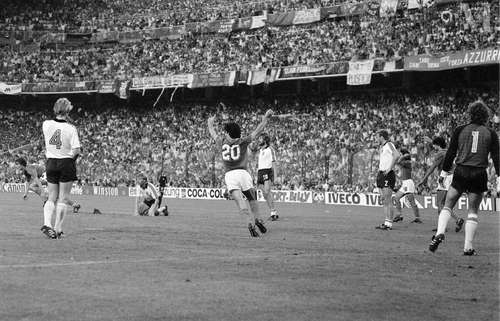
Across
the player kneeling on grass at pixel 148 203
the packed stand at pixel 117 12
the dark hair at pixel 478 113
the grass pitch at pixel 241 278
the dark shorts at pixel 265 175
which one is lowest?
the grass pitch at pixel 241 278

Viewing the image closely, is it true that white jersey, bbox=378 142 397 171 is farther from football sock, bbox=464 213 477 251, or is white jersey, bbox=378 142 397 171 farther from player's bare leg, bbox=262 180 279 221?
→ football sock, bbox=464 213 477 251

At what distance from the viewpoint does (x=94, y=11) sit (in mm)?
65125

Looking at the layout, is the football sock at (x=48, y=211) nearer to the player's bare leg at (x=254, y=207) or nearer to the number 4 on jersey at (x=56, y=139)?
the number 4 on jersey at (x=56, y=139)

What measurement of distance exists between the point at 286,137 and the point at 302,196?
19.8ft

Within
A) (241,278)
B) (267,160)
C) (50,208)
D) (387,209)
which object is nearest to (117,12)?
(267,160)

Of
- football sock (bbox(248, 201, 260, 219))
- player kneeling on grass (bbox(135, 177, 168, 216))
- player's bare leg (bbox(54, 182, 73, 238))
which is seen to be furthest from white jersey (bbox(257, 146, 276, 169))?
player's bare leg (bbox(54, 182, 73, 238))

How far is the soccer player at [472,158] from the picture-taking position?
12.1 m

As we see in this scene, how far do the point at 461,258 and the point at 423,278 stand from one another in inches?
104

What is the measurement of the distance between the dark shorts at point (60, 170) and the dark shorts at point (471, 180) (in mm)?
6407

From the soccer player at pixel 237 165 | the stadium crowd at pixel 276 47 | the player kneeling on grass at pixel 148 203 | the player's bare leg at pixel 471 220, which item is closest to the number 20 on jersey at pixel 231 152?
the soccer player at pixel 237 165

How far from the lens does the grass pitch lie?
734 centimetres

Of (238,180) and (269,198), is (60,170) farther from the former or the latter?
(269,198)

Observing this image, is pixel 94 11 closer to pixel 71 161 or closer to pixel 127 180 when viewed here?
pixel 127 180

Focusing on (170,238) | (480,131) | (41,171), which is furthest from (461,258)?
(41,171)
